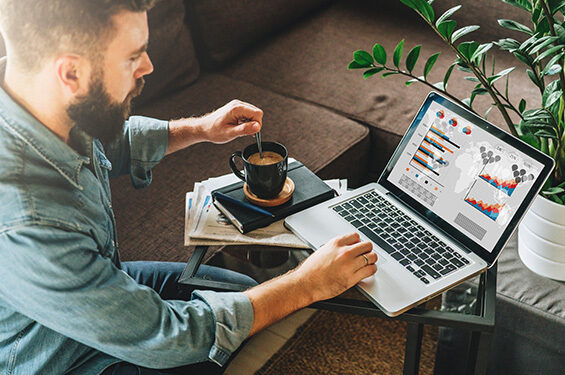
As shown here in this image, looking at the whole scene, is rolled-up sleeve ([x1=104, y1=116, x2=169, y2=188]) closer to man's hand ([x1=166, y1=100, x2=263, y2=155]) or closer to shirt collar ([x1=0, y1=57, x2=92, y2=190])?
man's hand ([x1=166, y1=100, x2=263, y2=155])

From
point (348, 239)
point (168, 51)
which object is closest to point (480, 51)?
point (348, 239)

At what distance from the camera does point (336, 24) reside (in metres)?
2.28

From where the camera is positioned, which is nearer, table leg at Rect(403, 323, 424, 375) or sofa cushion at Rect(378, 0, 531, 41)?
table leg at Rect(403, 323, 424, 375)

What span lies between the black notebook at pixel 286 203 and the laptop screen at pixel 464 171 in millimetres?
149

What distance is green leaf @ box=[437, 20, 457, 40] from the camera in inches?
39.6

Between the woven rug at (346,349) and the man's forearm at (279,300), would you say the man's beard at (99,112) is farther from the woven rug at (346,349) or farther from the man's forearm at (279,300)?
the woven rug at (346,349)

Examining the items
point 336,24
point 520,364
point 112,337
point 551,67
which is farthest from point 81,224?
point 336,24

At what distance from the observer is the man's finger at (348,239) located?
981 millimetres

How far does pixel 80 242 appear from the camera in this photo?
2.73 feet

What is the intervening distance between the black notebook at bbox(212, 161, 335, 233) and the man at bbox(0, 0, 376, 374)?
14 cm

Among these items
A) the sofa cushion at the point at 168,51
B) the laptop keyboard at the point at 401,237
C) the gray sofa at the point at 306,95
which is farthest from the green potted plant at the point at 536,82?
the sofa cushion at the point at 168,51

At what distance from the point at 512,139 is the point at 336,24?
4.69 ft

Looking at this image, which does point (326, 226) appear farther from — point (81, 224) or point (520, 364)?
point (520, 364)

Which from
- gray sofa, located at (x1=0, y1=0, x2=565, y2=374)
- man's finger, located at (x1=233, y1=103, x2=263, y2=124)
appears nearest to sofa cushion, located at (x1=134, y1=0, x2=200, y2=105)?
gray sofa, located at (x1=0, y1=0, x2=565, y2=374)
